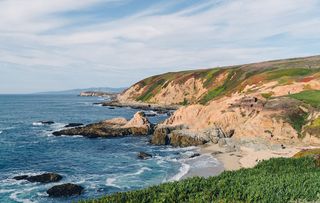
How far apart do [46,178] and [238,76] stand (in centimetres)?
9198

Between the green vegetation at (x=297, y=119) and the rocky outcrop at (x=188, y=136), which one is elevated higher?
the green vegetation at (x=297, y=119)

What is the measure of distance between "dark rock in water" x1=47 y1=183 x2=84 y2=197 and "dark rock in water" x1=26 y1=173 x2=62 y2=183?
416 cm

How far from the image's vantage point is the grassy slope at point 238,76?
100688 millimetres

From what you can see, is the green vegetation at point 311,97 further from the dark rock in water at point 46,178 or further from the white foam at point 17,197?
the white foam at point 17,197

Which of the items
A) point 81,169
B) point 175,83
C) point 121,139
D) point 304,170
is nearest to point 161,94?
point 175,83

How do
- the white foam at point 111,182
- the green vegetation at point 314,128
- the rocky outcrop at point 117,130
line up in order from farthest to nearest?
the rocky outcrop at point 117,130
the green vegetation at point 314,128
the white foam at point 111,182

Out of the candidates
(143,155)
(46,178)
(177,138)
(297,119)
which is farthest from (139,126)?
(46,178)

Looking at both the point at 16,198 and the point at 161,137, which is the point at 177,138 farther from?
the point at 16,198

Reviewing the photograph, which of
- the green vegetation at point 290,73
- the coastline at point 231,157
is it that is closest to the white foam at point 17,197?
the coastline at point 231,157

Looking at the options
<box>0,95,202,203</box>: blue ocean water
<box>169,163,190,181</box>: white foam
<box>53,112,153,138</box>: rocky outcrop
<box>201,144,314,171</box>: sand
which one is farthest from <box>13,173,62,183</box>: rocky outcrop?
<box>53,112,153,138</box>: rocky outcrop

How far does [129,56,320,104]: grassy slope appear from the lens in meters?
101

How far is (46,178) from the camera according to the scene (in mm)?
40062

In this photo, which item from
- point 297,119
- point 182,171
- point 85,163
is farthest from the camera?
point 297,119

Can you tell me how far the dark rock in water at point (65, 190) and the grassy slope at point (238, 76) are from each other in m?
56.7
